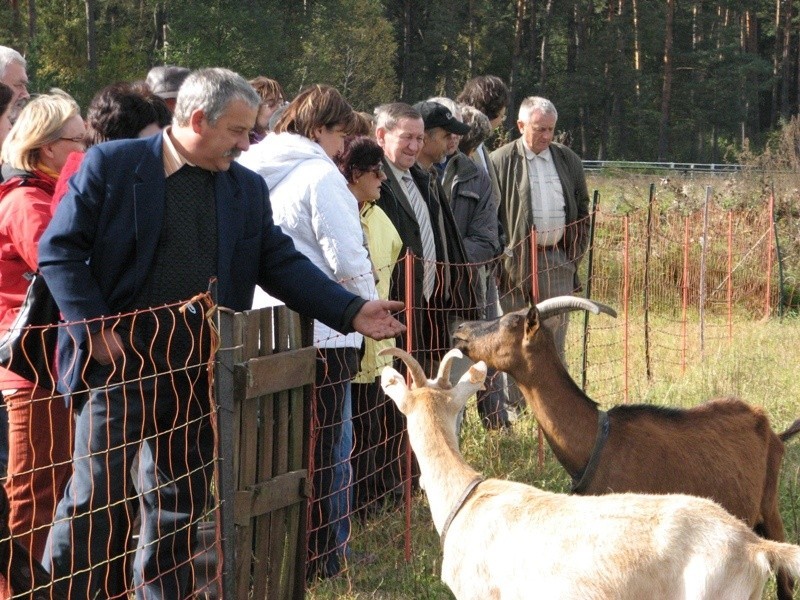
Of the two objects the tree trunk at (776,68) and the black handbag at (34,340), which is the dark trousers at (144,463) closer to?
the black handbag at (34,340)

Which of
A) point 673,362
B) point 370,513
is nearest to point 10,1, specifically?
point 673,362

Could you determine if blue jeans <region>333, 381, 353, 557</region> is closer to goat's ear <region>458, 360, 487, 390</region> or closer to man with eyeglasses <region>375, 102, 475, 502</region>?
man with eyeglasses <region>375, 102, 475, 502</region>

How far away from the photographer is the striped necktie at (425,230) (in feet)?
20.0

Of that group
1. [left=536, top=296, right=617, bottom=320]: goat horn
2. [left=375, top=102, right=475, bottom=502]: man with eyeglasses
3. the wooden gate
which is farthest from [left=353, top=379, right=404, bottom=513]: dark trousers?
the wooden gate

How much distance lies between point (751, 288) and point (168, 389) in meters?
11.2

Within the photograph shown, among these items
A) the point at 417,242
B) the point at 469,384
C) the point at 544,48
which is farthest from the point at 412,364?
the point at 544,48

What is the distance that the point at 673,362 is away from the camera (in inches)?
397

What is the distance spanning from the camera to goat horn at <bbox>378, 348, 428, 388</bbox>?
4.09m

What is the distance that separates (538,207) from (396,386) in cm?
400

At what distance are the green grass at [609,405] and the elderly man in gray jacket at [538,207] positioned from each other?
0.92 metres

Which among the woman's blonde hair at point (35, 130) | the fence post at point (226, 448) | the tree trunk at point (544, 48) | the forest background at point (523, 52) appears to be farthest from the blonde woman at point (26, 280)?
the tree trunk at point (544, 48)

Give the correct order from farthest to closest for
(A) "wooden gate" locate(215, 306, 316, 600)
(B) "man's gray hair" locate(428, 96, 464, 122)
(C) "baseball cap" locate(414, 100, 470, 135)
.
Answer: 1. (B) "man's gray hair" locate(428, 96, 464, 122)
2. (C) "baseball cap" locate(414, 100, 470, 135)
3. (A) "wooden gate" locate(215, 306, 316, 600)

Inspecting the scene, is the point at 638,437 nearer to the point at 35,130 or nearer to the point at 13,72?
the point at 35,130

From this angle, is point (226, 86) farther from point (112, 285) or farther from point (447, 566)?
point (447, 566)
